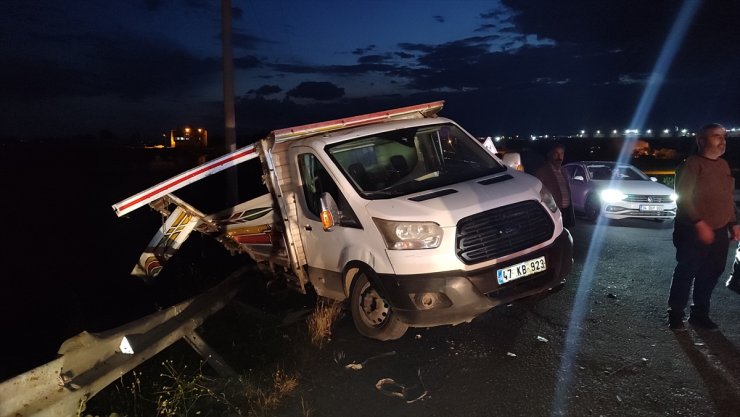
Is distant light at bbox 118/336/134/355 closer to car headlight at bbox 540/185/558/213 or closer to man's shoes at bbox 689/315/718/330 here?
car headlight at bbox 540/185/558/213

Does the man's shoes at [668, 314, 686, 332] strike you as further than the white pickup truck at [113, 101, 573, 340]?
Yes

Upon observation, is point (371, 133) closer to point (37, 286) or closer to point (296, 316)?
point (296, 316)

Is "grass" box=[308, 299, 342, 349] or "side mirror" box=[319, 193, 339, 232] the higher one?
"side mirror" box=[319, 193, 339, 232]

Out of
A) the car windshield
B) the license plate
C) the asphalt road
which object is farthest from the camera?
the car windshield

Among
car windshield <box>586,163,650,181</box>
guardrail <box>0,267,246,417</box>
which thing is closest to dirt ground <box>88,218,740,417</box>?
guardrail <box>0,267,246,417</box>

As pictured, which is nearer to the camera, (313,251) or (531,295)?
(531,295)

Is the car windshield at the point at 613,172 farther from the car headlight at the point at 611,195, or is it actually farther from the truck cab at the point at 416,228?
the truck cab at the point at 416,228

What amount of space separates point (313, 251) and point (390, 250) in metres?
1.27

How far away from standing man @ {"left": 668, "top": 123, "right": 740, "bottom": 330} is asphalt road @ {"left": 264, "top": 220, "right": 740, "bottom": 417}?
0.33 m

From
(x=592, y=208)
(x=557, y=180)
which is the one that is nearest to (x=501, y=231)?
(x=557, y=180)

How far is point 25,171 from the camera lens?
3706cm

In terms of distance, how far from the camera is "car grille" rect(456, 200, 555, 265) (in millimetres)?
4164

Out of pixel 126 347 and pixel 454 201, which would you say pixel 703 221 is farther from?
pixel 126 347

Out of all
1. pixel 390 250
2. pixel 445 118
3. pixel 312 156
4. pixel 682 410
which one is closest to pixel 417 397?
pixel 390 250
